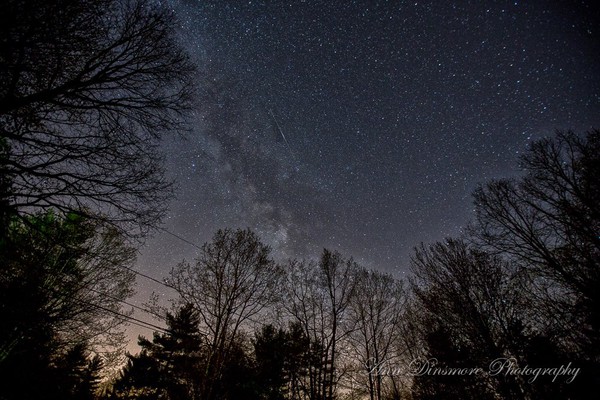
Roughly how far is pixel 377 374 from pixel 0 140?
20476 mm

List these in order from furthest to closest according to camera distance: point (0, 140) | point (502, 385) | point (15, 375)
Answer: point (15, 375)
point (502, 385)
point (0, 140)

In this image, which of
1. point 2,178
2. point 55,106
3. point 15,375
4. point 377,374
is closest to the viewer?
point 2,178

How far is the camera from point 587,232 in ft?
24.1

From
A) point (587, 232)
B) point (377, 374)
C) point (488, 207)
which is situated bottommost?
point (377, 374)

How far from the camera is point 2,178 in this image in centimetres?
377

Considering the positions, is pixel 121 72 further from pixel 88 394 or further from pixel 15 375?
pixel 88 394

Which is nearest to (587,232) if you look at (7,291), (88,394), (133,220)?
(133,220)

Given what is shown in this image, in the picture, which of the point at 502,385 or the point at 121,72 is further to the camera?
the point at 502,385

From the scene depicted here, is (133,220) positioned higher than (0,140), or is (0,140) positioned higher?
(0,140)

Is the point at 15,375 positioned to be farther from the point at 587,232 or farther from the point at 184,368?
the point at 587,232

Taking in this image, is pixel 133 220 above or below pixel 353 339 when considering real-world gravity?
below

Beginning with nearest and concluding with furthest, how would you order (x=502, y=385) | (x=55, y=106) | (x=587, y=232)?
(x=55, y=106) → (x=587, y=232) → (x=502, y=385)

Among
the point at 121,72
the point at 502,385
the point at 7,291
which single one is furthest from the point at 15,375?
the point at 502,385

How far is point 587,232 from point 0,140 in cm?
1521
